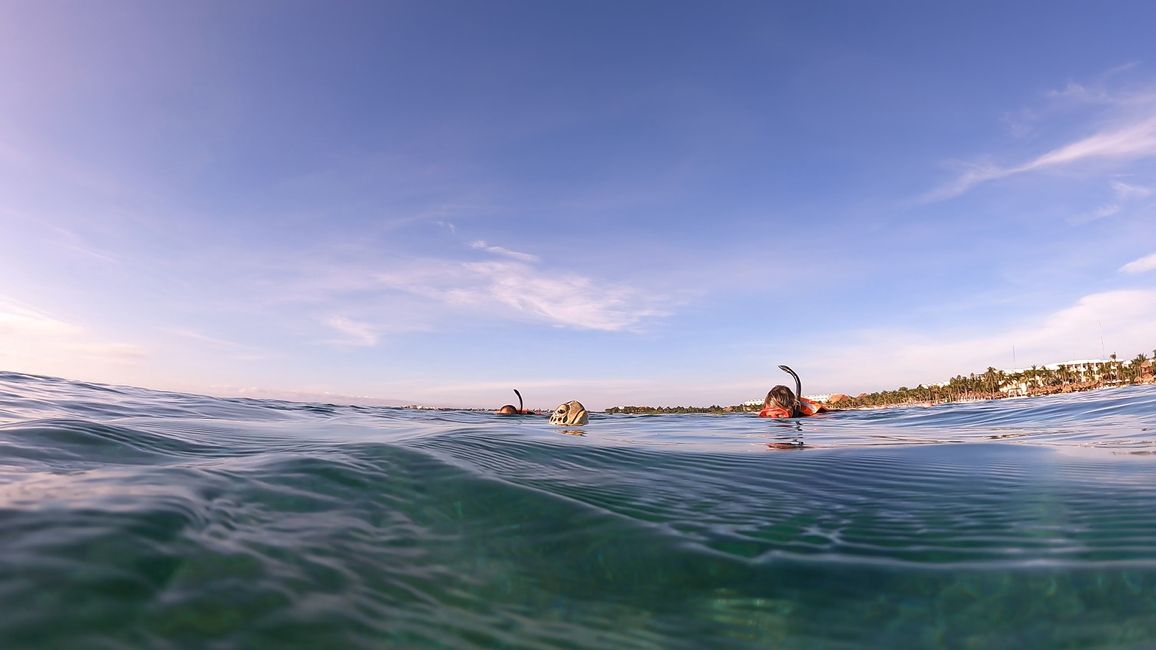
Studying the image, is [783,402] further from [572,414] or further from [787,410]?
[572,414]

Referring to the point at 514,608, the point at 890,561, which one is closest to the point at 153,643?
the point at 514,608

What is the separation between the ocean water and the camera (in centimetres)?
163

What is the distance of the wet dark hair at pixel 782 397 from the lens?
1669 centimetres

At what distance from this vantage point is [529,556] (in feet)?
8.03

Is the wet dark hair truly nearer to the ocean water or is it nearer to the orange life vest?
the orange life vest

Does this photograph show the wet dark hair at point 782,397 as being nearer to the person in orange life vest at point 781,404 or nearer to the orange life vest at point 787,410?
the person in orange life vest at point 781,404

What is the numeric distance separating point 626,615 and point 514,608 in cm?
43

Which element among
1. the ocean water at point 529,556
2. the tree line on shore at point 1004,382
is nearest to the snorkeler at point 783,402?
the ocean water at point 529,556

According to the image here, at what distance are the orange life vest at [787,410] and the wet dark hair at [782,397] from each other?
13 centimetres

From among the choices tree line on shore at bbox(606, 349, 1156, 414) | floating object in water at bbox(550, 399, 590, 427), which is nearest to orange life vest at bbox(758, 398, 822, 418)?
floating object in water at bbox(550, 399, 590, 427)

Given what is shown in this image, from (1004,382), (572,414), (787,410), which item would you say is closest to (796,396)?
(787,410)

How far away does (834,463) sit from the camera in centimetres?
551

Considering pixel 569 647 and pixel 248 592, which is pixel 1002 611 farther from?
pixel 248 592

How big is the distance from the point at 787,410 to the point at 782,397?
18.3 inches
